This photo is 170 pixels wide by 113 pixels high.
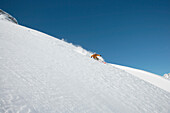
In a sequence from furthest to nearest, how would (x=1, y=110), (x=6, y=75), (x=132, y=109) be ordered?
(x=132, y=109) < (x=6, y=75) < (x=1, y=110)

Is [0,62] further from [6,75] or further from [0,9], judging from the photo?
[0,9]

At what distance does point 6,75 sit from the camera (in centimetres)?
220

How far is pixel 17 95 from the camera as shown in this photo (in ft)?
5.66

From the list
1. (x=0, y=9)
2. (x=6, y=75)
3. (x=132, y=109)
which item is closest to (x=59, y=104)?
(x=6, y=75)

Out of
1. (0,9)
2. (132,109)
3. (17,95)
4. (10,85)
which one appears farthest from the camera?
(0,9)

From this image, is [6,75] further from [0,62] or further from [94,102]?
[94,102]

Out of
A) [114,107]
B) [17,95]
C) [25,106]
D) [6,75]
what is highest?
[114,107]

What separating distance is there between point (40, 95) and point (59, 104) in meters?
0.38

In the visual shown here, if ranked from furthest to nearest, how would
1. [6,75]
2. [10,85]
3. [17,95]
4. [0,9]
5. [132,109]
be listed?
[0,9], [132,109], [6,75], [10,85], [17,95]

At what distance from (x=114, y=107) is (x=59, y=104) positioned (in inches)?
51.0

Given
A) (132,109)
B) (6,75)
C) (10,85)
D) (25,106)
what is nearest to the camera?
(25,106)

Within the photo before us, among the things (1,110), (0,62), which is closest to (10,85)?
(1,110)

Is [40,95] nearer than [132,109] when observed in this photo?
Yes

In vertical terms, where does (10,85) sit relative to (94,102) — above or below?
below
